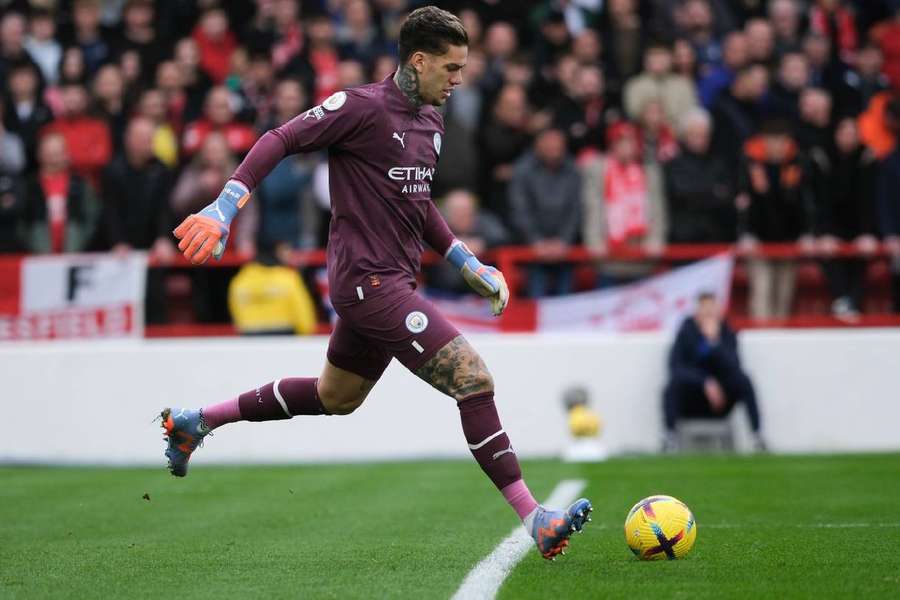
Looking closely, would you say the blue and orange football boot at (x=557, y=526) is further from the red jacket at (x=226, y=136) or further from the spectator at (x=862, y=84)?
the spectator at (x=862, y=84)

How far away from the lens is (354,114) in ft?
21.7

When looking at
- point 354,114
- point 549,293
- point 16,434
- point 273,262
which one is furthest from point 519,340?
point 354,114

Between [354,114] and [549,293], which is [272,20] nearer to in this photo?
[549,293]

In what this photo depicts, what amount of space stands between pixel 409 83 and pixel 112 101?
10.3 m

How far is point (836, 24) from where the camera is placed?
17875 millimetres

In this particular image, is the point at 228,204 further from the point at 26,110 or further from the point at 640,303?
the point at 26,110

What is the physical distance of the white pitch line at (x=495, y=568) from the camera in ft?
18.2

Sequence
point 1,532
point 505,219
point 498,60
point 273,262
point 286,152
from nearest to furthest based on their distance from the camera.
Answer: point 286,152, point 1,532, point 273,262, point 505,219, point 498,60

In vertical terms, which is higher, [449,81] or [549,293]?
[449,81]

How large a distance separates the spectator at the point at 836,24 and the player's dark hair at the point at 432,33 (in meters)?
11.8

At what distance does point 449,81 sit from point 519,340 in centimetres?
807

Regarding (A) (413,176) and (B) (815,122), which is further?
(B) (815,122)

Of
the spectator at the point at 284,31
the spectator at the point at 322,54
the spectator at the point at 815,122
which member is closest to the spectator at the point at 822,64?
the spectator at the point at 815,122

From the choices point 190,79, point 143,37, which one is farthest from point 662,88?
point 143,37
